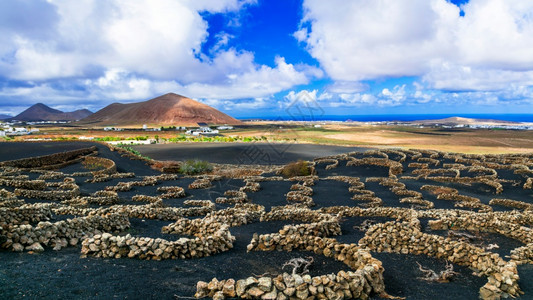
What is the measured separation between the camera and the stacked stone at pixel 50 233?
27.4 feet

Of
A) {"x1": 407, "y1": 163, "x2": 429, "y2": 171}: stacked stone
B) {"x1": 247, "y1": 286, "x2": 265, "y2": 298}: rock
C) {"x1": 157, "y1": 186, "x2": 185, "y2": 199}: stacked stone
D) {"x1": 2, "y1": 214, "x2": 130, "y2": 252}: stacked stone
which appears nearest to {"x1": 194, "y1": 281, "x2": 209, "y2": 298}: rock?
{"x1": 247, "y1": 286, "x2": 265, "y2": 298}: rock

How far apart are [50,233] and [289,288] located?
7136 mm

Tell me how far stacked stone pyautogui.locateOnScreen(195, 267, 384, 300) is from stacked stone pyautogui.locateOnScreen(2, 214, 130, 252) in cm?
515

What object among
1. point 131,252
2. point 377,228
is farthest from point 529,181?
point 131,252

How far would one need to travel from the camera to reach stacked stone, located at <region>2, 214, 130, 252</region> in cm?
834

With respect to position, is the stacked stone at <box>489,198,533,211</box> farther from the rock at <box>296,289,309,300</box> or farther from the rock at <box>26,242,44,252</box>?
the rock at <box>26,242,44,252</box>

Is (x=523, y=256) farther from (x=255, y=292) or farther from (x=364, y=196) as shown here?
(x=364, y=196)

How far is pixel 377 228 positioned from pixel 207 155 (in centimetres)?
4909

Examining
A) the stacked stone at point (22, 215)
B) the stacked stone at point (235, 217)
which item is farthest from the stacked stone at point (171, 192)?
the stacked stone at point (22, 215)

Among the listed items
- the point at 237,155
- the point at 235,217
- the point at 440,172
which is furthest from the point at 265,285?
the point at 237,155

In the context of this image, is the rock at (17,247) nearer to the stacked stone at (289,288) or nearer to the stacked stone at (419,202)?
the stacked stone at (289,288)

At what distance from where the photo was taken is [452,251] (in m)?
8.98

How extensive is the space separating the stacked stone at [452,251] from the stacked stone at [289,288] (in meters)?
3.07

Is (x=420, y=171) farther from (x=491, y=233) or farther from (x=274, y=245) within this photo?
(x=274, y=245)
